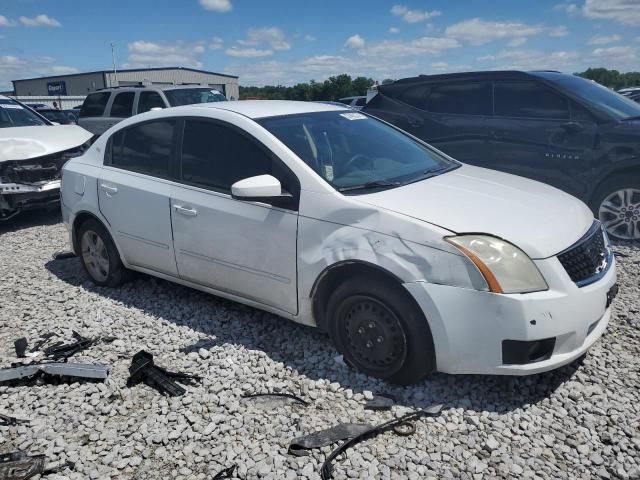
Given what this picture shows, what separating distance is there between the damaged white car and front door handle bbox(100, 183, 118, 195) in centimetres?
337

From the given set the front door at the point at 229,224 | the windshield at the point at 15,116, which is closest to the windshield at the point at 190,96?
the windshield at the point at 15,116

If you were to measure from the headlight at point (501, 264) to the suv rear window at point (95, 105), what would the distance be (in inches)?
429

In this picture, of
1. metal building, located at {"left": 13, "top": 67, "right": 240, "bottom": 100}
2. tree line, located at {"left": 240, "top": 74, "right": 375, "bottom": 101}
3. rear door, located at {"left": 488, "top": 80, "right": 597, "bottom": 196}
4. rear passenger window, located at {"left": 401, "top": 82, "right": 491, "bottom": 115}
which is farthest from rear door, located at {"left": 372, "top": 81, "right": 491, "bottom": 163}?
tree line, located at {"left": 240, "top": 74, "right": 375, "bottom": 101}

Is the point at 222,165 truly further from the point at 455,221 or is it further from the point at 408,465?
the point at 408,465

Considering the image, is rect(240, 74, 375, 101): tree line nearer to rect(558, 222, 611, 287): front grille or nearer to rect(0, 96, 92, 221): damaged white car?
rect(0, 96, 92, 221): damaged white car

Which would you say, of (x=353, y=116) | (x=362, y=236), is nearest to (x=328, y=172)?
(x=362, y=236)

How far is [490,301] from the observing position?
278 centimetres

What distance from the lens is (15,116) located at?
844cm

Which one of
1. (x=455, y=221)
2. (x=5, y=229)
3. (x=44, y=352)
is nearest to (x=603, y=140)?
(x=455, y=221)

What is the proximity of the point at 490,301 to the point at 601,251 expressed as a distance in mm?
1006

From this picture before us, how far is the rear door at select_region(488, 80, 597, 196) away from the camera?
19.7 ft

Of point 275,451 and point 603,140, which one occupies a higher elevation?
point 603,140

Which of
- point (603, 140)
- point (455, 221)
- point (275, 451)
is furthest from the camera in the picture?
point (603, 140)

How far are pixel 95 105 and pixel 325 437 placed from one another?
11241 mm
